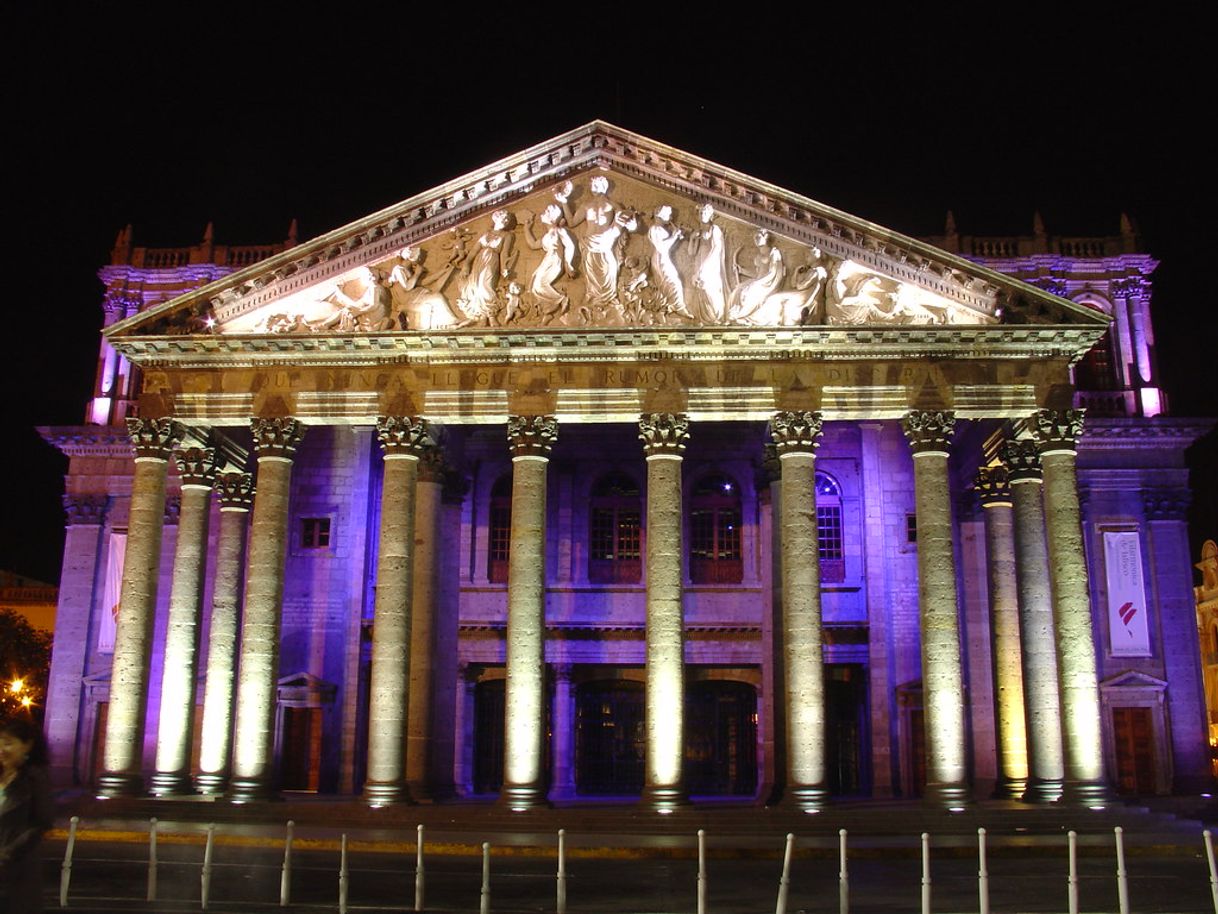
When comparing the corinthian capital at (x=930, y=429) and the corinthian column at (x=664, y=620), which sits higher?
the corinthian capital at (x=930, y=429)

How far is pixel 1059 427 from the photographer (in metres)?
29.6

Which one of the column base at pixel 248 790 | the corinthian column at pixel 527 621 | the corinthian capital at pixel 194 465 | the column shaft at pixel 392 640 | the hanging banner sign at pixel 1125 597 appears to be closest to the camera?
the corinthian column at pixel 527 621

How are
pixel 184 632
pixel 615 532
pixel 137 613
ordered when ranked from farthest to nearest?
pixel 615 532
pixel 184 632
pixel 137 613

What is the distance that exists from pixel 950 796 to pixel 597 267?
15564 mm

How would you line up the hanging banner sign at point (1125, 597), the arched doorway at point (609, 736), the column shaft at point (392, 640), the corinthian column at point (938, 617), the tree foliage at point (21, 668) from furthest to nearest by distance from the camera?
the tree foliage at point (21, 668) < the arched doorway at point (609, 736) < the hanging banner sign at point (1125, 597) < the column shaft at point (392, 640) < the corinthian column at point (938, 617)

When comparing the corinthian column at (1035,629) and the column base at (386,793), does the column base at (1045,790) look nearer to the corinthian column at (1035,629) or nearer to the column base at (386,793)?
the corinthian column at (1035,629)

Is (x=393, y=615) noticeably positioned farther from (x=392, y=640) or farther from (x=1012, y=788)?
(x=1012, y=788)

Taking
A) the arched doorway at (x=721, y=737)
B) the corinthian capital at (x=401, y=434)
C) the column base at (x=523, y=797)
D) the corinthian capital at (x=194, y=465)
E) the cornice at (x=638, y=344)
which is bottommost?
the column base at (x=523, y=797)

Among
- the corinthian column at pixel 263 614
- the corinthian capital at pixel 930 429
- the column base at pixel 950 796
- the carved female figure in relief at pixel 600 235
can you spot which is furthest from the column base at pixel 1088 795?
the corinthian column at pixel 263 614

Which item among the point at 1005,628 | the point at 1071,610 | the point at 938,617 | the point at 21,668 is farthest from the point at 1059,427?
the point at 21,668

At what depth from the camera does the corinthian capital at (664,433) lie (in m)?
29.8

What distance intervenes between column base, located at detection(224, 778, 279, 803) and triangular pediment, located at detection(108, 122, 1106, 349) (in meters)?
11.2

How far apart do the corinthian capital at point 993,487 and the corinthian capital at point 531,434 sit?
40.8 ft

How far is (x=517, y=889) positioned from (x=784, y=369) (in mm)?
16549
